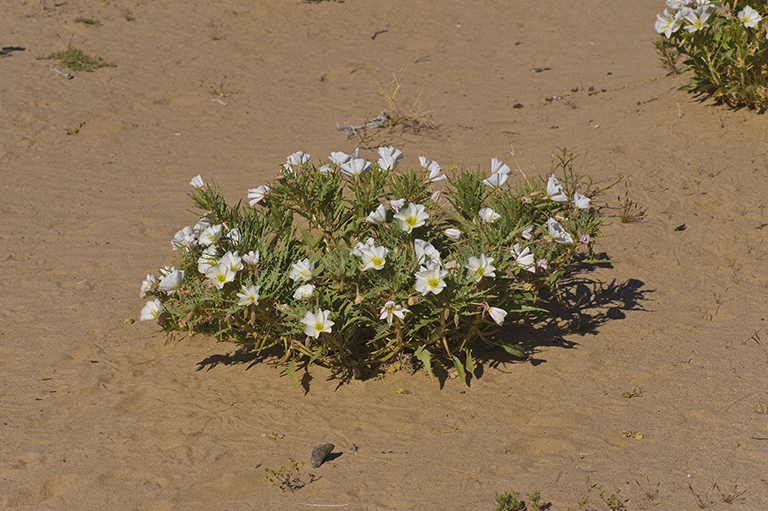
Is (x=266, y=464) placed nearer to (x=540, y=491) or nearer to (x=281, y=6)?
(x=540, y=491)

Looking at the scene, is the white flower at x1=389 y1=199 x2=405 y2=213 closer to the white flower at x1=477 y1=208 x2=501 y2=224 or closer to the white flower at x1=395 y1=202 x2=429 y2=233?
the white flower at x1=395 y1=202 x2=429 y2=233

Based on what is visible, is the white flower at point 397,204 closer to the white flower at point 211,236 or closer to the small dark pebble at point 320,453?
the white flower at point 211,236

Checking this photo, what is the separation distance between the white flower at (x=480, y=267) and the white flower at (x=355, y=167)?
76 cm

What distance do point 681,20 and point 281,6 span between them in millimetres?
6818

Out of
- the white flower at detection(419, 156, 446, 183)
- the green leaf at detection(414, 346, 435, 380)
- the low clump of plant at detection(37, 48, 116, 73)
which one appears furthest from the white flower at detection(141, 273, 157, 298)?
the low clump of plant at detection(37, 48, 116, 73)

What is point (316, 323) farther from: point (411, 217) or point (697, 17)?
point (697, 17)

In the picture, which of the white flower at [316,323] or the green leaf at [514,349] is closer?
the white flower at [316,323]

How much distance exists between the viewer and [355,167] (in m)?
3.19

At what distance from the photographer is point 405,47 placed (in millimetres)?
9359

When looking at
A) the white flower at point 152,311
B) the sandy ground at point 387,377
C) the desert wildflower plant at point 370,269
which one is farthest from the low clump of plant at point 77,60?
the white flower at point 152,311

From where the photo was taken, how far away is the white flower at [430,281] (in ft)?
8.70

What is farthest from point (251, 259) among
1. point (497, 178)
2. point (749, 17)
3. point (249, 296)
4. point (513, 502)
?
point (749, 17)

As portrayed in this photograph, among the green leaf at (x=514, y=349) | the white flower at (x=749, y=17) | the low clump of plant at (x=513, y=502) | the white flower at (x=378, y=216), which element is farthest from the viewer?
the white flower at (x=749, y=17)

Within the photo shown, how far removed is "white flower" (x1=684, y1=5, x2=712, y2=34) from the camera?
4.82 meters
